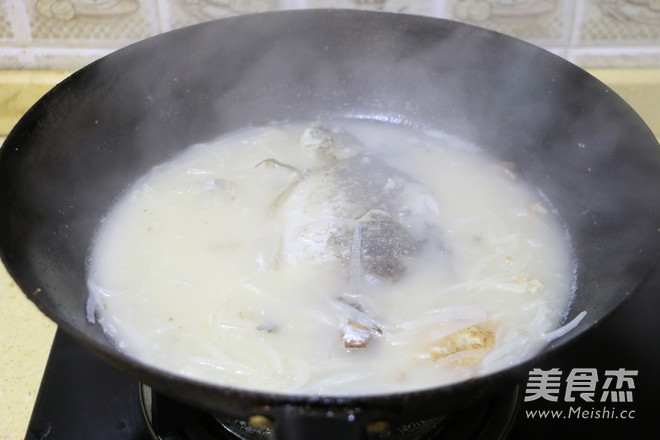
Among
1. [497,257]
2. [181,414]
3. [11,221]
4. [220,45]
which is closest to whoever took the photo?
[11,221]

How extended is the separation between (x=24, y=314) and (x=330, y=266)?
3.48 ft

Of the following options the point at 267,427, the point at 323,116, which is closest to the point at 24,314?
the point at 267,427

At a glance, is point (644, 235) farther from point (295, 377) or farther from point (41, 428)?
point (41, 428)

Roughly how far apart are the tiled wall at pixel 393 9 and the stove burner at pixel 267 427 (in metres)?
1.54

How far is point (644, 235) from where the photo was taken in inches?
59.7

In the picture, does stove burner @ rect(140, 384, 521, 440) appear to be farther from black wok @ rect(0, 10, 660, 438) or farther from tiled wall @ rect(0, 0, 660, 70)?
tiled wall @ rect(0, 0, 660, 70)

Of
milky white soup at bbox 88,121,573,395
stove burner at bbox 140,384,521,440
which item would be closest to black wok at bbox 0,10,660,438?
milky white soup at bbox 88,121,573,395

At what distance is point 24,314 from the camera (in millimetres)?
2062

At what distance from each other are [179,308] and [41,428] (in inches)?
17.5

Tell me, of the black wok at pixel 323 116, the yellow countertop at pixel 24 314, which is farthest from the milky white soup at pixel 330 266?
the yellow countertop at pixel 24 314

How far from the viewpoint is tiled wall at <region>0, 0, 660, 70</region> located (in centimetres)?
243

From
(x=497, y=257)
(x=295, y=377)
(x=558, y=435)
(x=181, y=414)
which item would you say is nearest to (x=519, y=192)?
(x=497, y=257)

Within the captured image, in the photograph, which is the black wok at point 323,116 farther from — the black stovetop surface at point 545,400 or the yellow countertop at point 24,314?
the yellow countertop at point 24,314

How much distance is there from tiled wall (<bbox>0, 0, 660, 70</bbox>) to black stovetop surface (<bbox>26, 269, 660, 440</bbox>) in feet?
4.06
